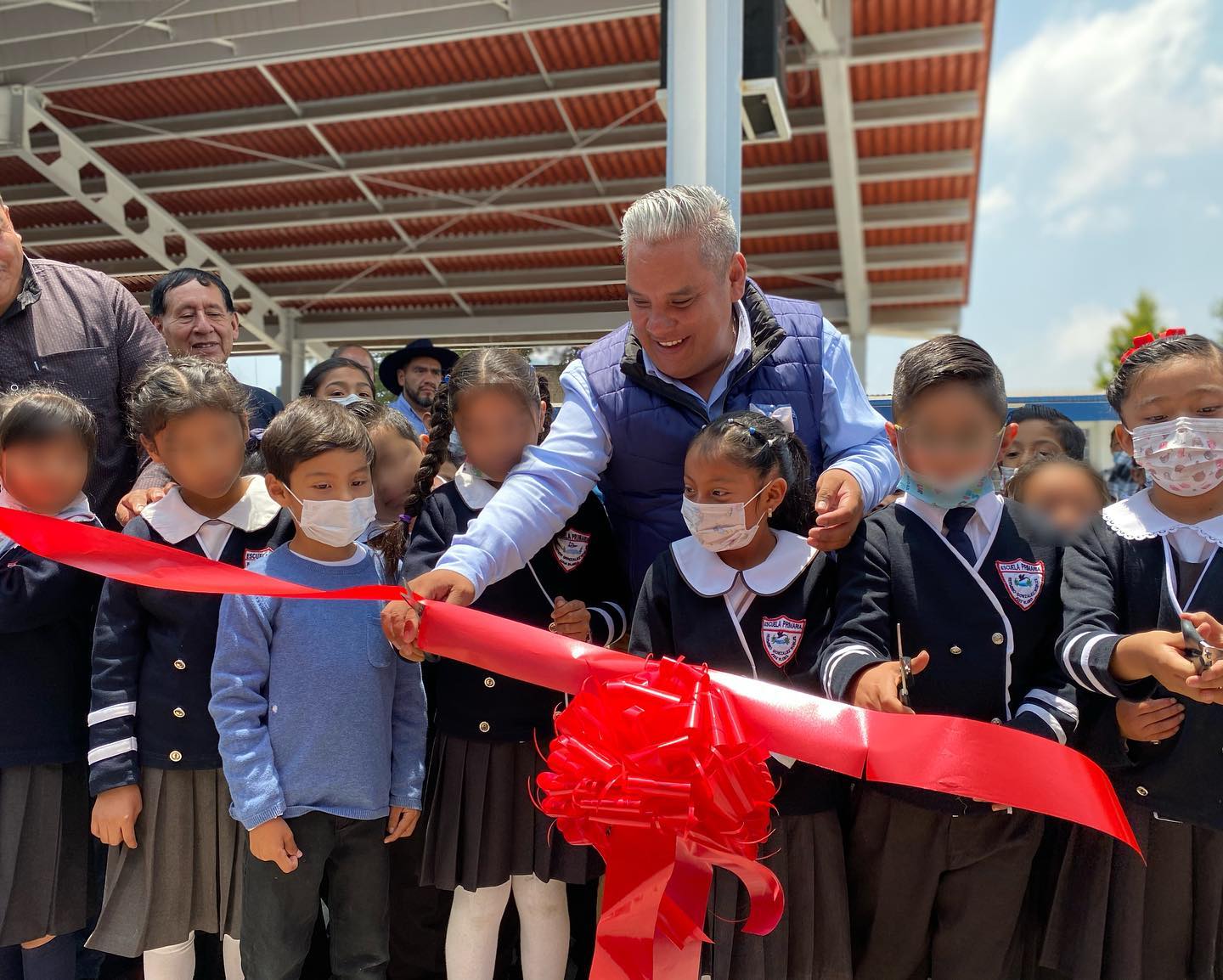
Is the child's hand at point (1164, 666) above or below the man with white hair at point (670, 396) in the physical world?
below

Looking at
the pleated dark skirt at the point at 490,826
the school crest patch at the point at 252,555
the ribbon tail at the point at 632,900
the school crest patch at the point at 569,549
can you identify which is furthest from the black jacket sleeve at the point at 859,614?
the school crest patch at the point at 252,555

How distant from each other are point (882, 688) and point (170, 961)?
1.96m

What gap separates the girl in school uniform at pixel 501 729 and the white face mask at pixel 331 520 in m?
0.21

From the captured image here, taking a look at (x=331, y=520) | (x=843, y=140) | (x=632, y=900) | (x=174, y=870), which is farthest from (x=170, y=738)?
(x=843, y=140)

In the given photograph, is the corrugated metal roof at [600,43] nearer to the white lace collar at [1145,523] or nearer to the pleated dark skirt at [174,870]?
the white lace collar at [1145,523]

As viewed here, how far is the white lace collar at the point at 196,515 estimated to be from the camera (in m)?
2.56

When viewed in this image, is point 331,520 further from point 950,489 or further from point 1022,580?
point 1022,580

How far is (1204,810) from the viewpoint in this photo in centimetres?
201

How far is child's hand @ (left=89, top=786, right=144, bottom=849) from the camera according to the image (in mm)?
2410

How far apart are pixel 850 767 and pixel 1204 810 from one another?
2.55 feet

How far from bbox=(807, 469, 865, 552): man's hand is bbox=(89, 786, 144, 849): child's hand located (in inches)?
70.5

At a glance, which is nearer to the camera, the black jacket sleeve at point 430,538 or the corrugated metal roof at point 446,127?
the black jacket sleeve at point 430,538

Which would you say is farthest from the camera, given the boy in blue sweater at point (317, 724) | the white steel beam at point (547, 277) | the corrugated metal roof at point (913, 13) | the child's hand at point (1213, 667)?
the white steel beam at point (547, 277)

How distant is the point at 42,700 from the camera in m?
2.59
